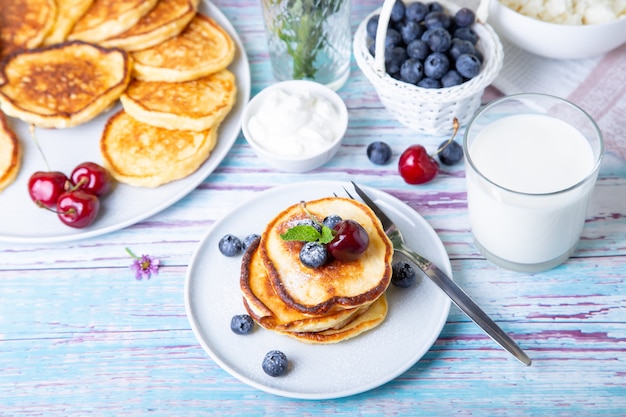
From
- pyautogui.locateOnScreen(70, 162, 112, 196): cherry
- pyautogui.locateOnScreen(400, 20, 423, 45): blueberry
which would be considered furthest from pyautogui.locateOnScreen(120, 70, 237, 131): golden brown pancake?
pyautogui.locateOnScreen(400, 20, 423, 45): blueberry

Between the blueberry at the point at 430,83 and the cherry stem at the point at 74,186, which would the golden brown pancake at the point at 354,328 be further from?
the cherry stem at the point at 74,186

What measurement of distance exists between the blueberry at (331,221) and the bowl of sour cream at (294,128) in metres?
0.38

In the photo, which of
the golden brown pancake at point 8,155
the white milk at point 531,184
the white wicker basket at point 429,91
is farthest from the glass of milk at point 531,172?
the golden brown pancake at point 8,155

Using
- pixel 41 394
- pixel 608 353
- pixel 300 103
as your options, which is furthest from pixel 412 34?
pixel 41 394

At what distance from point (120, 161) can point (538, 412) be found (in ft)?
4.43

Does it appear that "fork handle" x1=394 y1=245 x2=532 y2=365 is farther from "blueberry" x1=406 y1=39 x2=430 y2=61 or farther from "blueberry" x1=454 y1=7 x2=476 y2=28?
"blueberry" x1=454 y1=7 x2=476 y2=28

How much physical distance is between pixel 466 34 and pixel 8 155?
4.73 feet

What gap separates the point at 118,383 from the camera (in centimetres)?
167

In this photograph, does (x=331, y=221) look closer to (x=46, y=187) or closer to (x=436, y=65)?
(x=436, y=65)

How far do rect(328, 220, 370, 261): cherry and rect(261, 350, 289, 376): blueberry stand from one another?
0.27m

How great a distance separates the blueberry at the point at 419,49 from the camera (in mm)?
1973

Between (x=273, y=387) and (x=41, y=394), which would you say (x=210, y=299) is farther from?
(x=41, y=394)

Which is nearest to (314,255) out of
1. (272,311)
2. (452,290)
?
(272,311)

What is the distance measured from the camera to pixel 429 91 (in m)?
1.94
